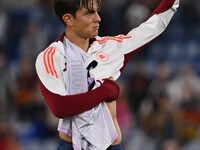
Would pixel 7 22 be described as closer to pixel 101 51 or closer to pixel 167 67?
pixel 167 67

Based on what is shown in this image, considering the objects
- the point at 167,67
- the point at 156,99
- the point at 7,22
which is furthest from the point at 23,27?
the point at 156,99

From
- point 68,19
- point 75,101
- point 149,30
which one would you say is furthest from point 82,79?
point 149,30

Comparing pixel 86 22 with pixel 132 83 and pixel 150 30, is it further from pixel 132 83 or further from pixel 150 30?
pixel 132 83

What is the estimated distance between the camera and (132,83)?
730cm

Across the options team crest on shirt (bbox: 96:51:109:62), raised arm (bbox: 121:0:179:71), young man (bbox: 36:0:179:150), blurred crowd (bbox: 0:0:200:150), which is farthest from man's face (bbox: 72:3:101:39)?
blurred crowd (bbox: 0:0:200:150)

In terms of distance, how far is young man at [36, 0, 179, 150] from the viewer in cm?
307

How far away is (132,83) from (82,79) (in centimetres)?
420

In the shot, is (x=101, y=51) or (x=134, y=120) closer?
(x=101, y=51)

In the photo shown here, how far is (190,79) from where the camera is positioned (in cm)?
739

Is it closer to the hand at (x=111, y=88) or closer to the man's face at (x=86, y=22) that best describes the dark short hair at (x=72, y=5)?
the man's face at (x=86, y=22)

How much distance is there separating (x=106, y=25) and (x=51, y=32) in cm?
139

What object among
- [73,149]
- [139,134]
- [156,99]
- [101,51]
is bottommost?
[139,134]

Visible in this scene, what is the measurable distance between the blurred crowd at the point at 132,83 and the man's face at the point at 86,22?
3279 mm

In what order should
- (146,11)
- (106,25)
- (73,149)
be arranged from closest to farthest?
(73,149)
(106,25)
(146,11)
